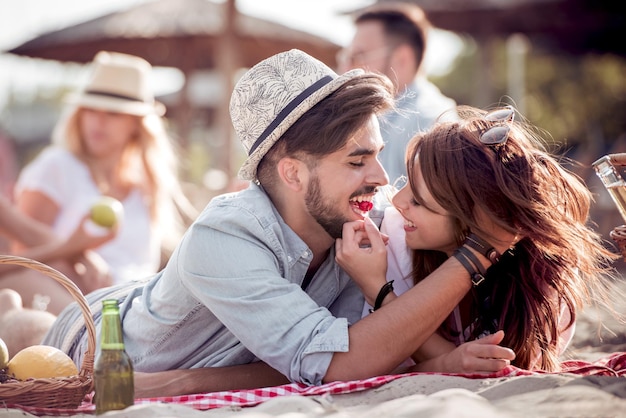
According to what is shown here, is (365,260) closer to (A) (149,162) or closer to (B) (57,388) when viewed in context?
(B) (57,388)

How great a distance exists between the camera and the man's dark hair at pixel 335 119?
326 cm

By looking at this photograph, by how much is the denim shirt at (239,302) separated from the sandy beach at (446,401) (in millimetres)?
201

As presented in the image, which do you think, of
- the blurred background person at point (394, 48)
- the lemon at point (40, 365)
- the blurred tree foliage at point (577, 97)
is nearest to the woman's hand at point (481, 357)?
the lemon at point (40, 365)

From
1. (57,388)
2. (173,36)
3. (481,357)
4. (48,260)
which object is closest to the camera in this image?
(57,388)

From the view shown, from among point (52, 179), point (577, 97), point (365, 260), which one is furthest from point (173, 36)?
point (577, 97)

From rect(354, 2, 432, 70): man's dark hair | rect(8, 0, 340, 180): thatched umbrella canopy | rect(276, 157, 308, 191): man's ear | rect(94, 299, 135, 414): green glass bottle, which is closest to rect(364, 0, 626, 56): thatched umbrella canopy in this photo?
rect(8, 0, 340, 180): thatched umbrella canopy

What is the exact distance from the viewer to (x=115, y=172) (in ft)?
22.0

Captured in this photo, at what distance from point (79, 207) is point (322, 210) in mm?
3580

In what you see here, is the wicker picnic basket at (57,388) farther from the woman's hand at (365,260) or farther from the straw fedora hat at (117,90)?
the straw fedora hat at (117,90)

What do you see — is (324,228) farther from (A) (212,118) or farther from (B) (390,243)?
(A) (212,118)

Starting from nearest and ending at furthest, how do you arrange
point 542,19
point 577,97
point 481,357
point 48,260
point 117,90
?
point 481,357 → point 48,260 → point 117,90 → point 542,19 → point 577,97

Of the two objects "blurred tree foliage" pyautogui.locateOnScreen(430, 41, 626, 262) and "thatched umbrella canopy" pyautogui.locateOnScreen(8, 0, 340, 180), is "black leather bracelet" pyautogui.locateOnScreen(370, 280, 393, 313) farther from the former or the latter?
"blurred tree foliage" pyautogui.locateOnScreen(430, 41, 626, 262)

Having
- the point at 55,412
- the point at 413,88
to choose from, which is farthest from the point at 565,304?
the point at 413,88

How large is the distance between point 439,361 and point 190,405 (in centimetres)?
93
